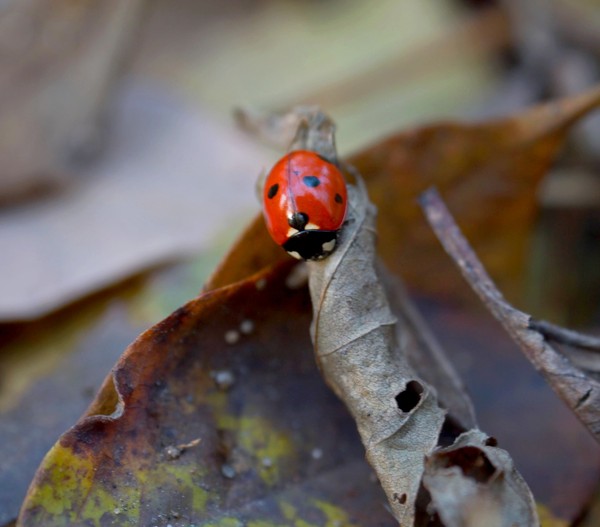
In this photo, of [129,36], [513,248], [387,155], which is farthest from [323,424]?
[129,36]

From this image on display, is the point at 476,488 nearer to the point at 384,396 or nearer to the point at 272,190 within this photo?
the point at 384,396

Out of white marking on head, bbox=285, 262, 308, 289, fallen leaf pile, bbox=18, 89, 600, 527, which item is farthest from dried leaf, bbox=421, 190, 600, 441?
white marking on head, bbox=285, 262, 308, 289

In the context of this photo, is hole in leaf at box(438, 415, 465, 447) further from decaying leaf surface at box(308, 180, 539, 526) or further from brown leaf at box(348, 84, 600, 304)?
brown leaf at box(348, 84, 600, 304)

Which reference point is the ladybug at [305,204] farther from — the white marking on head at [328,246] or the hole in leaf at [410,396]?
the hole in leaf at [410,396]

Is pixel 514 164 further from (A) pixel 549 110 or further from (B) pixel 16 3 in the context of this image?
(B) pixel 16 3

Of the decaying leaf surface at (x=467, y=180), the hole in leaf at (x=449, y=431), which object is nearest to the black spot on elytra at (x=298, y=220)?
the decaying leaf surface at (x=467, y=180)

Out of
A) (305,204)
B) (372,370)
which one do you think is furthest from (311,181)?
(372,370)
